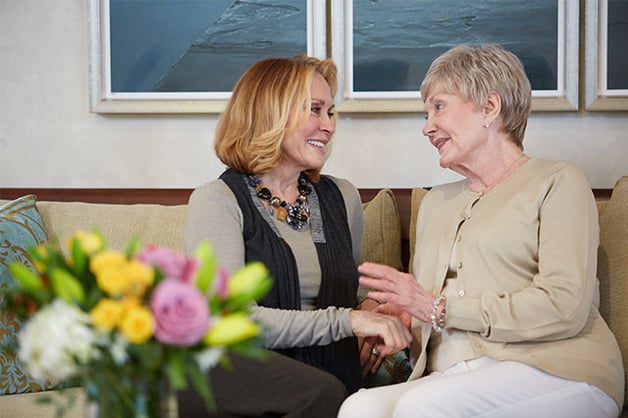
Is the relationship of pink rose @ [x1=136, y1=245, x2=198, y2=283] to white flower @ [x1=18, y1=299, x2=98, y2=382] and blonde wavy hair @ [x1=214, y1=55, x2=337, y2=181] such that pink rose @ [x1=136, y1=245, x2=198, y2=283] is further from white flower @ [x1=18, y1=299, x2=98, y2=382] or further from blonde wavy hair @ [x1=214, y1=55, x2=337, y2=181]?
blonde wavy hair @ [x1=214, y1=55, x2=337, y2=181]

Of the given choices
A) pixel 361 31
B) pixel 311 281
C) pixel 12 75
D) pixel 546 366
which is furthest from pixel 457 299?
pixel 12 75

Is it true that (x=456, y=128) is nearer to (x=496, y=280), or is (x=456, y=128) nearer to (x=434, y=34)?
(x=496, y=280)

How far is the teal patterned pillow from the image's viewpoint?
2.44 meters

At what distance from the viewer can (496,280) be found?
2.14m

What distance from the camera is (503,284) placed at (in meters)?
2.13

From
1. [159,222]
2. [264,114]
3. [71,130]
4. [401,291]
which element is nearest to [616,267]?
[401,291]

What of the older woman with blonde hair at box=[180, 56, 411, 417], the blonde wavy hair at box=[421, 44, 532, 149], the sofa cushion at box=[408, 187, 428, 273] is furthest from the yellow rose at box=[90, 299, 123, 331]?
the sofa cushion at box=[408, 187, 428, 273]

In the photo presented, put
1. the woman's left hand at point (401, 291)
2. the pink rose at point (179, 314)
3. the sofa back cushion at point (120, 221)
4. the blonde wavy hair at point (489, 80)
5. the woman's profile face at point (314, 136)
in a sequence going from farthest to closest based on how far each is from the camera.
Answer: the sofa back cushion at point (120, 221)
the woman's profile face at point (314, 136)
the blonde wavy hair at point (489, 80)
the woman's left hand at point (401, 291)
the pink rose at point (179, 314)

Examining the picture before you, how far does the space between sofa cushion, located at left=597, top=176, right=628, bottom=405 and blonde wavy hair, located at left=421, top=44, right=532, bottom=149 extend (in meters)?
0.39

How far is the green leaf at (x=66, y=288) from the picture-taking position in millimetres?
1182

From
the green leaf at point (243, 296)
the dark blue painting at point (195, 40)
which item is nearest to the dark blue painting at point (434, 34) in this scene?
the dark blue painting at point (195, 40)

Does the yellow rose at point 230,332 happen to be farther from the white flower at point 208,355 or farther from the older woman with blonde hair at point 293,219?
the older woman with blonde hair at point 293,219

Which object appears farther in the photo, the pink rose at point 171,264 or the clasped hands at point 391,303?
the clasped hands at point 391,303

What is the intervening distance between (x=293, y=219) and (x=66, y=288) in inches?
49.3
